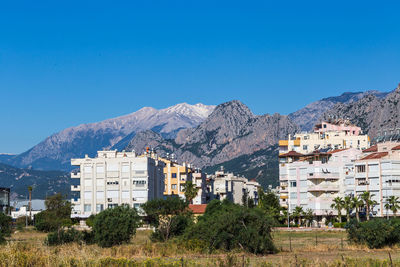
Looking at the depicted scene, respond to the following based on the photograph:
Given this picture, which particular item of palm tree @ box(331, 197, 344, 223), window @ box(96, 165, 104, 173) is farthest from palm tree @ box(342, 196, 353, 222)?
window @ box(96, 165, 104, 173)

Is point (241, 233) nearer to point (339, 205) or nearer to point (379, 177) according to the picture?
point (379, 177)

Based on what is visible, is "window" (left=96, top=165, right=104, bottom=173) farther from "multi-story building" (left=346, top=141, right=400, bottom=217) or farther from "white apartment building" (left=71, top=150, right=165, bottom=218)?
"multi-story building" (left=346, top=141, right=400, bottom=217)

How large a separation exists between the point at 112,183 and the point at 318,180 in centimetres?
4646

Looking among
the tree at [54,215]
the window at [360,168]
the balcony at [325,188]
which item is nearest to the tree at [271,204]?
the balcony at [325,188]

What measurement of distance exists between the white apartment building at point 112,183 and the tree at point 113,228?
218 feet

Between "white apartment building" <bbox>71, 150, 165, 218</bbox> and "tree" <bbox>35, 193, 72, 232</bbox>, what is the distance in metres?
2.50

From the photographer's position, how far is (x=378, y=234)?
2375 inches

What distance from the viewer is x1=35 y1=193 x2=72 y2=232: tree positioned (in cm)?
11949

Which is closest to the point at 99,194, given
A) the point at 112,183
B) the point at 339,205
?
the point at 112,183

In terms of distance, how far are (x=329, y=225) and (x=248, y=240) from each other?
69.0m

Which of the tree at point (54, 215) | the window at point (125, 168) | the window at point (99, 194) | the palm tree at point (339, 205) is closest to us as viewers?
the palm tree at point (339, 205)

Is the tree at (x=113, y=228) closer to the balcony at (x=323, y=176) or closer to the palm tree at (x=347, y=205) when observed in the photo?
the palm tree at (x=347, y=205)

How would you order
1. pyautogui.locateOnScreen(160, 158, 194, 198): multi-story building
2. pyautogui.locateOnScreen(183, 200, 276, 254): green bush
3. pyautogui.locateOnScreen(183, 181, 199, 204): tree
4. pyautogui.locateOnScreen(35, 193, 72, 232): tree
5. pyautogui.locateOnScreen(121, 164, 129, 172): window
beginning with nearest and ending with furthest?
1. pyautogui.locateOnScreen(183, 200, 276, 254): green bush
2. pyautogui.locateOnScreen(35, 193, 72, 232): tree
3. pyautogui.locateOnScreen(121, 164, 129, 172): window
4. pyautogui.locateOnScreen(183, 181, 199, 204): tree
5. pyautogui.locateOnScreen(160, 158, 194, 198): multi-story building

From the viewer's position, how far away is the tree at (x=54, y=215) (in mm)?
119488
